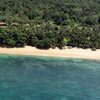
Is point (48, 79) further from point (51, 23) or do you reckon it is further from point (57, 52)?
point (51, 23)

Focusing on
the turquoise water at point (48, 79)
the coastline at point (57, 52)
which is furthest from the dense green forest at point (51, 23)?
the turquoise water at point (48, 79)

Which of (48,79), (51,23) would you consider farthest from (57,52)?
(48,79)

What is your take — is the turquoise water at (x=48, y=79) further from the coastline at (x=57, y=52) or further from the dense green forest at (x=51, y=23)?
the dense green forest at (x=51, y=23)

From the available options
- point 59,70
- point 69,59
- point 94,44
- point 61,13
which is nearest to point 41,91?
point 59,70

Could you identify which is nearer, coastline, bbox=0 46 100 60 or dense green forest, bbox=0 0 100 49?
coastline, bbox=0 46 100 60

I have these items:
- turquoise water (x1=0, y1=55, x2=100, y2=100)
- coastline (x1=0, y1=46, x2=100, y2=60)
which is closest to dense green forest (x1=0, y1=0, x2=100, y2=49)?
coastline (x1=0, y1=46, x2=100, y2=60)

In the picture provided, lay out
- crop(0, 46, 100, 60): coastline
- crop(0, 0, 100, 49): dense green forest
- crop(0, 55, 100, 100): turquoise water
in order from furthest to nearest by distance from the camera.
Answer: crop(0, 0, 100, 49): dense green forest < crop(0, 46, 100, 60): coastline < crop(0, 55, 100, 100): turquoise water

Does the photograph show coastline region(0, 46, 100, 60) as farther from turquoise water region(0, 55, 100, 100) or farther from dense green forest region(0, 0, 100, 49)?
turquoise water region(0, 55, 100, 100)

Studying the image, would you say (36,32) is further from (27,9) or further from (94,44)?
(27,9)
